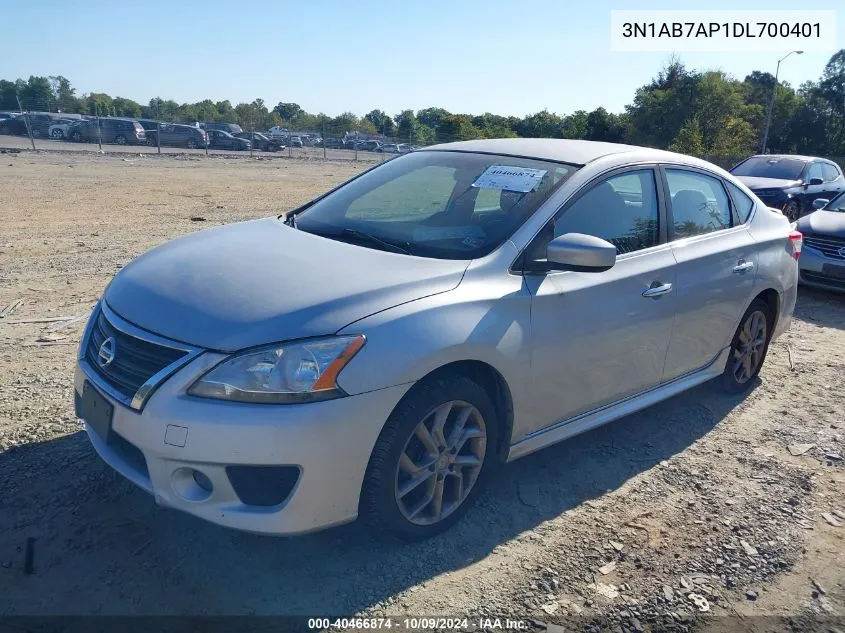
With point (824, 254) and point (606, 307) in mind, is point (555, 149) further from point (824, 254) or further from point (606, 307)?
point (824, 254)

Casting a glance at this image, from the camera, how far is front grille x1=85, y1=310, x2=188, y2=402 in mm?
2629

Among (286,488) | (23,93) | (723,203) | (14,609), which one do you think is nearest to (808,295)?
(723,203)

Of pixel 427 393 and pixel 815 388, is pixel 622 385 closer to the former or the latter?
pixel 427 393

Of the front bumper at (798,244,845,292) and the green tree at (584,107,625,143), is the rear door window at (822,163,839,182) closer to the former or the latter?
the front bumper at (798,244,845,292)

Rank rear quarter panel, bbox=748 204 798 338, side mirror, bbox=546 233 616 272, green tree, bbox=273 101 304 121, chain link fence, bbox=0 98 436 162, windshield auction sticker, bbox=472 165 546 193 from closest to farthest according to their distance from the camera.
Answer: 1. side mirror, bbox=546 233 616 272
2. windshield auction sticker, bbox=472 165 546 193
3. rear quarter panel, bbox=748 204 798 338
4. chain link fence, bbox=0 98 436 162
5. green tree, bbox=273 101 304 121

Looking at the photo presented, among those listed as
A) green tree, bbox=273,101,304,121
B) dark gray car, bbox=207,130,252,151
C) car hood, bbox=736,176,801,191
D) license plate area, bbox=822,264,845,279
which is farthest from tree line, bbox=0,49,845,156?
license plate area, bbox=822,264,845,279

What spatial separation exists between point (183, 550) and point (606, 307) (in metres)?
2.24

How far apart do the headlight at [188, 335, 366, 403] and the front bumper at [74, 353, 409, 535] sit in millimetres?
31

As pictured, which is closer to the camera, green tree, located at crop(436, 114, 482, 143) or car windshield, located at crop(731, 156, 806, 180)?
car windshield, located at crop(731, 156, 806, 180)

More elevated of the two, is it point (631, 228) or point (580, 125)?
point (580, 125)

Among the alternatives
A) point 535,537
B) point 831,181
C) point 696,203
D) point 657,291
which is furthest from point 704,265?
point 831,181

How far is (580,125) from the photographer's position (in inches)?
2219

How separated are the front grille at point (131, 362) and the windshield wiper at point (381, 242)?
1.13 metres

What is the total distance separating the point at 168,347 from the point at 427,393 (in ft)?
3.30
